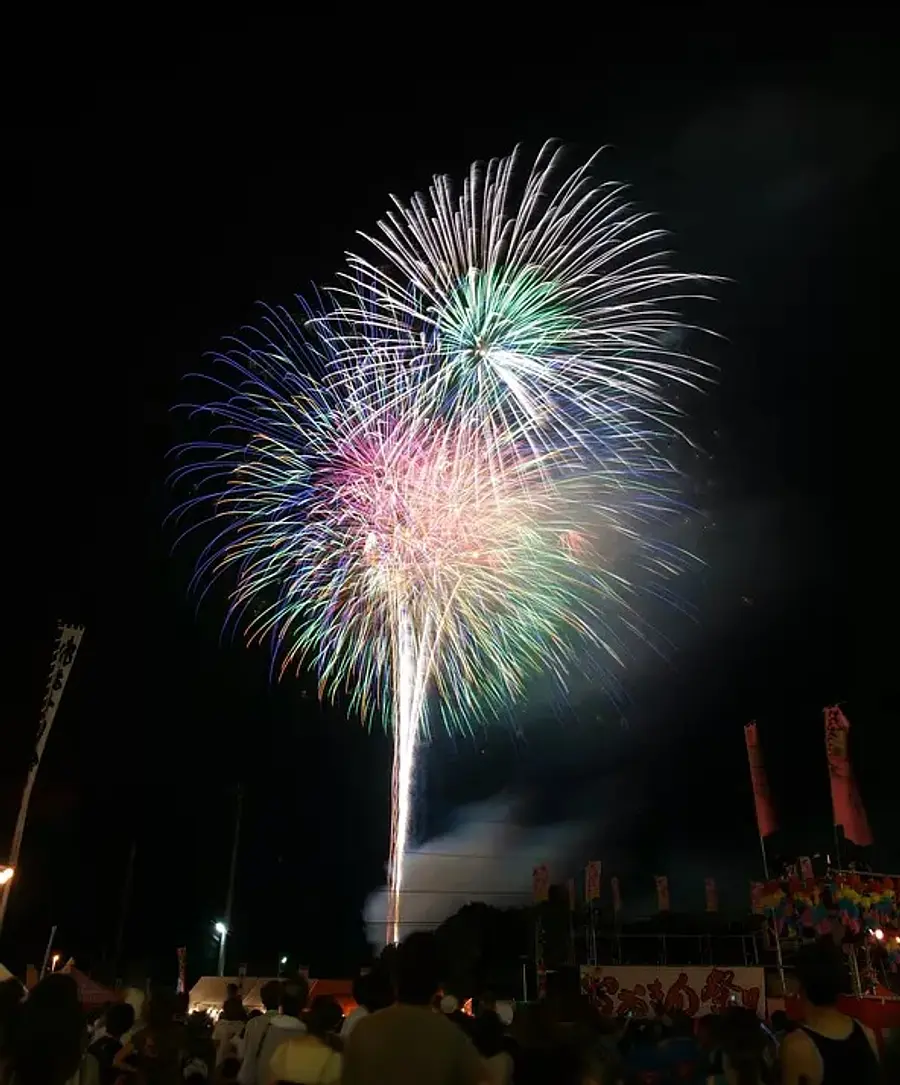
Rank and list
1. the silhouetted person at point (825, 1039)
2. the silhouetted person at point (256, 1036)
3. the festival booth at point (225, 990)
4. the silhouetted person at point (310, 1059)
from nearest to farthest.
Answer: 1. the silhouetted person at point (825, 1039)
2. the silhouetted person at point (310, 1059)
3. the silhouetted person at point (256, 1036)
4. the festival booth at point (225, 990)

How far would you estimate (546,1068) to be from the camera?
3.57m

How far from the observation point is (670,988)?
770 inches

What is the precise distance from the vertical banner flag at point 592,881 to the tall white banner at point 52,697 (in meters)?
19.1

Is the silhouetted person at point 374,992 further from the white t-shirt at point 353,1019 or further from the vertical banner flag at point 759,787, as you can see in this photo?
the vertical banner flag at point 759,787

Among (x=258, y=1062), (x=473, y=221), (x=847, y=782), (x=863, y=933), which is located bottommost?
(x=258, y=1062)

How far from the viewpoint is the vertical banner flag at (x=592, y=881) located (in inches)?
1337

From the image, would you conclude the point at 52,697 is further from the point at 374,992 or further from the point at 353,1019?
the point at 374,992

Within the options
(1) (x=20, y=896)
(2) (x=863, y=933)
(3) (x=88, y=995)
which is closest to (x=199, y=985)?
(3) (x=88, y=995)

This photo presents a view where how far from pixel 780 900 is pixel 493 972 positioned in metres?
42.1

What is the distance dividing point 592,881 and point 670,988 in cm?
1537

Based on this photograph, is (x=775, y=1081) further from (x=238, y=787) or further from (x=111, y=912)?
(x=111, y=912)

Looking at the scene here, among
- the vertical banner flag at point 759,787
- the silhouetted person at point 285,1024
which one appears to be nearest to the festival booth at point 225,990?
the vertical banner flag at point 759,787

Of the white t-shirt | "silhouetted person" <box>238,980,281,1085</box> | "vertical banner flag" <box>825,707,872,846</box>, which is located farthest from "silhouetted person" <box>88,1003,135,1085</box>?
"vertical banner flag" <box>825,707,872,846</box>

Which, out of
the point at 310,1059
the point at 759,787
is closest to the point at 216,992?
the point at 759,787
